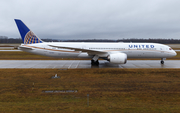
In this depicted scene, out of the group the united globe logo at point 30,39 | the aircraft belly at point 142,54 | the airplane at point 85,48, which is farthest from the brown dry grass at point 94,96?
the united globe logo at point 30,39

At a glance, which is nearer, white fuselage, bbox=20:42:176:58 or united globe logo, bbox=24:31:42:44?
white fuselage, bbox=20:42:176:58

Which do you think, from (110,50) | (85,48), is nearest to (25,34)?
(85,48)

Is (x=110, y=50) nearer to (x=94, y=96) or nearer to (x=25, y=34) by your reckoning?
(x=94, y=96)

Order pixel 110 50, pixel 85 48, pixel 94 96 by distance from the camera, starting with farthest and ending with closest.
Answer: pixel 85 48
pixel 110 50
pixel 94 96

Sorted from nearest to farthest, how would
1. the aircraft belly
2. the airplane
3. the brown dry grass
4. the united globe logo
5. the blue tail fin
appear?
1. the brown dry grass
2. the airplane
3. the aircraft belly
4. the blue tail fin
5. the united globe logo

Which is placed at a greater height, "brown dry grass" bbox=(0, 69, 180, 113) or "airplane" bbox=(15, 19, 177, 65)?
"airplane" bbox=(15, 19, 177, 65)

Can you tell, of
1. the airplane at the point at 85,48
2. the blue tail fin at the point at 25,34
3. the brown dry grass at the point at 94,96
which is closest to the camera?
the brown dry grass at the point at 94,96

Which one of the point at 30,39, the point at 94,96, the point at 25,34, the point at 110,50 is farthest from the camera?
the point at 30,39

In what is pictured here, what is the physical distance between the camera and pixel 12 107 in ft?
24.1

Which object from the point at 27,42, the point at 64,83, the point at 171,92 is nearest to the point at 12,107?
the point at 64,83

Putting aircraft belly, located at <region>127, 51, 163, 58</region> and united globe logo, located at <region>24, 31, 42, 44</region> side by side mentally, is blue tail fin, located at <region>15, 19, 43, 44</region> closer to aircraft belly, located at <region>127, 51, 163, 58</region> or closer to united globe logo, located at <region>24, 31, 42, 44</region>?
united globe logo, located at <region>24, 31, 42, 44</region>

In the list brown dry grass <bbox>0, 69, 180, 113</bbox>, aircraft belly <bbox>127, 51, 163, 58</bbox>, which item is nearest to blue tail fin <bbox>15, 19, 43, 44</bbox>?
brown dry grass <bbox>0, 69, 180, 113</bbox>

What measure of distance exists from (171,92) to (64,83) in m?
7.78

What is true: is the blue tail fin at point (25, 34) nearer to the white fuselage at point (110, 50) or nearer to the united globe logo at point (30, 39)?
the united globe logo at point (30, 39)
